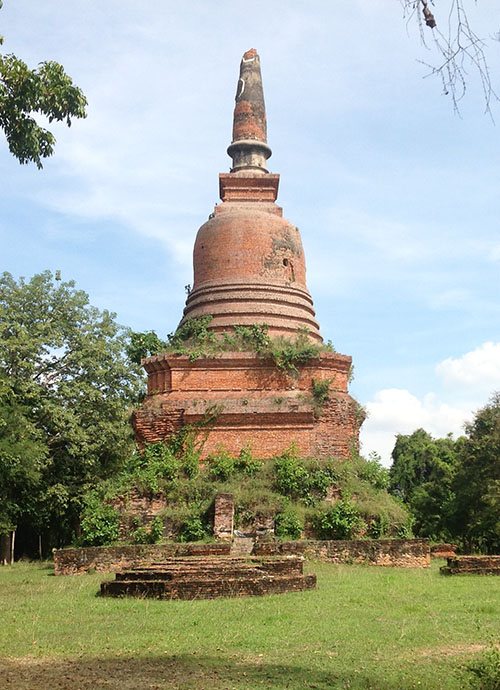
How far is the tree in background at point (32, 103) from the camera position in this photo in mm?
6547

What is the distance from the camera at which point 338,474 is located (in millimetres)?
15906

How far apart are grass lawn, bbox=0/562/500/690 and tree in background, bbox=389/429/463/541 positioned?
17.5 m

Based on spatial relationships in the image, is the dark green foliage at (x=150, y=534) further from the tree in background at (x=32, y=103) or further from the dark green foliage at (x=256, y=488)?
the tree in background at (x=32, y=103)

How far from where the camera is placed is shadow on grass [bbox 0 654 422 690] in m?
5.16

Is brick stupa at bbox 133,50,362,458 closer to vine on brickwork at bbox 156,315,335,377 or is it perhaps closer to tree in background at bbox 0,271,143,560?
vine on brickwork at bbox 156,315,335,377

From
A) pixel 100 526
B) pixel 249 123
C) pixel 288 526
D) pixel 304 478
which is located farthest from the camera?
pixel 249 123

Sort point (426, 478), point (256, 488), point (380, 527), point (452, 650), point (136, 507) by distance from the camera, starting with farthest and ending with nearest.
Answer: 1. point (426, 478)
2. point (256, 488)
3. point (136, 507)
4. point (380, 527)
5. point (452, 650)

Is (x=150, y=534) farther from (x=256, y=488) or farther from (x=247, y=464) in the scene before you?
(x=247, y=464)

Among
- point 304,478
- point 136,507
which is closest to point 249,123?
point 304,478

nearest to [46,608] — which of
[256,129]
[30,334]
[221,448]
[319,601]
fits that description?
[319,601]

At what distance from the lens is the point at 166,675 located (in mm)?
5449

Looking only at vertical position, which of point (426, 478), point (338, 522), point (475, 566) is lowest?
point (475, 566)

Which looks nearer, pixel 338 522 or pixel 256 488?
pixel 338 522

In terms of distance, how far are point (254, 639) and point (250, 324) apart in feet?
41.8
